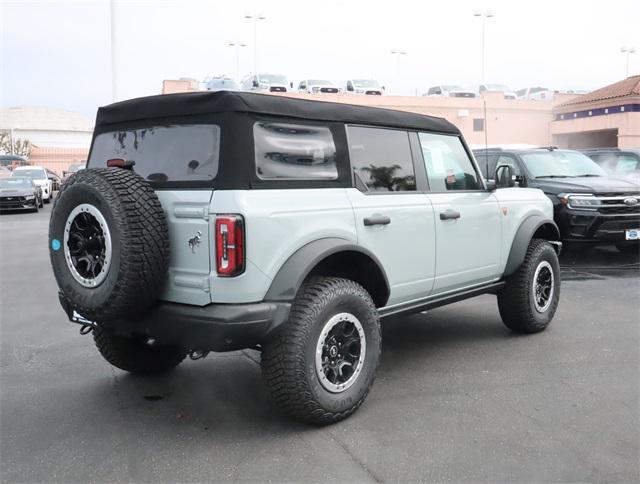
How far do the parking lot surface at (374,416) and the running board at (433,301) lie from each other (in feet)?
0.46

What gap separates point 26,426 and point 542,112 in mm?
36269

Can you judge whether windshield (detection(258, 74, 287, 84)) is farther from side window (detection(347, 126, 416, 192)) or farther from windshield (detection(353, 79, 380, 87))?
Result: side window (detection(347, 126, 416, 192))

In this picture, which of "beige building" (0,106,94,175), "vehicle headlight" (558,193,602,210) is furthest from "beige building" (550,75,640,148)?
"beige building" (0,106,94,175)

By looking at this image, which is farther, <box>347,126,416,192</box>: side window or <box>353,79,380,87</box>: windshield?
<box>353,79,380,87</box>: windshield

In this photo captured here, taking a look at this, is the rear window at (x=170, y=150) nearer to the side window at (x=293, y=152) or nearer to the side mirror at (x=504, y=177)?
the side window at (x=293, y=152)

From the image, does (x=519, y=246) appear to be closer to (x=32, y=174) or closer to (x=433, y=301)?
(x=433, y=301)

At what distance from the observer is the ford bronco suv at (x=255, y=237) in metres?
3.24

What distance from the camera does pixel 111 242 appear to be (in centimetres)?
322

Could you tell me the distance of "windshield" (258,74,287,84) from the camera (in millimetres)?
34656

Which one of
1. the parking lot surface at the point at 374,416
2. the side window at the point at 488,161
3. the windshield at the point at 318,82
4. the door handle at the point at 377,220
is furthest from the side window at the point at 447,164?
the windshield at the point at 318,82

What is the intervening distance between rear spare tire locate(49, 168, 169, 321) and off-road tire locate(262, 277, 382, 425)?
29.6 inches

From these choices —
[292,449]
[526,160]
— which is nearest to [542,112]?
[526,160]

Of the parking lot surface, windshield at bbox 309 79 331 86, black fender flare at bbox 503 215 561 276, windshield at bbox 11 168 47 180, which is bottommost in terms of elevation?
the parking lot surface

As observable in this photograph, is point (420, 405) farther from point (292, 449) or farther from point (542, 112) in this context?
point (542, 112)
